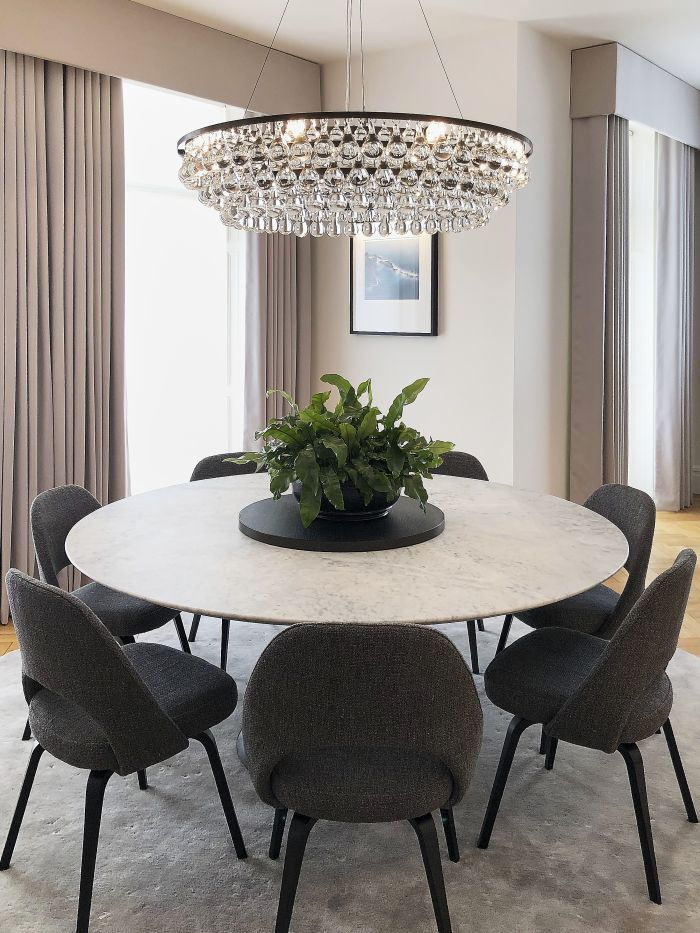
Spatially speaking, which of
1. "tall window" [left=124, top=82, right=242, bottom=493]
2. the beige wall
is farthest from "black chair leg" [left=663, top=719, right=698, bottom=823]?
the beige wall

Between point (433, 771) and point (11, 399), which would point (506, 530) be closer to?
point (433, 771)

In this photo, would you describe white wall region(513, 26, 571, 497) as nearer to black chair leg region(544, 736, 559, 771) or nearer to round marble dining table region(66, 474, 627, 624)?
round marble dining table region(66, 474, 627, 624)

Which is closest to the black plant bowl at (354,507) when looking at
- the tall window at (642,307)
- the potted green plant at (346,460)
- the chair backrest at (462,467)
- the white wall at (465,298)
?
the potted green plant at (346,460)

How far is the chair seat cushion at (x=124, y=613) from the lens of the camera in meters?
2.73

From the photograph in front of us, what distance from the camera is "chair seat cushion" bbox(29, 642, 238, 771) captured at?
6.33 feet

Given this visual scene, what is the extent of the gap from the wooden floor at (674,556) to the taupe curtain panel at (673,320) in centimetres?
24

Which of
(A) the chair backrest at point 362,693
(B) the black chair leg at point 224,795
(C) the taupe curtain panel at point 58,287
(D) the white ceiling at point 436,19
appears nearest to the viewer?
(A) the chair backrest at point 362,693

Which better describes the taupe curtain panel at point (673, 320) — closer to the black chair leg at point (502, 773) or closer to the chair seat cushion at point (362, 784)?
the black chair leg at point (502, 773)

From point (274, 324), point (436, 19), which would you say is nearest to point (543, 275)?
point (436, 19)

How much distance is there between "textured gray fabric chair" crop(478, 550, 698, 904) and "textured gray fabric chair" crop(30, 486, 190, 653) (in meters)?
1.09

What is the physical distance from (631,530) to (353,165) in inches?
52.8

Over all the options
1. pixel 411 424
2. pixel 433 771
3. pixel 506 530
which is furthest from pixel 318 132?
pixel 411 424

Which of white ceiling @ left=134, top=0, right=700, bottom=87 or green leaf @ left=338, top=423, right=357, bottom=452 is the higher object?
white ceiling @ left=134, top=0, right=700, bottom=87

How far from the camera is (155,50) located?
4.06 metres
